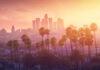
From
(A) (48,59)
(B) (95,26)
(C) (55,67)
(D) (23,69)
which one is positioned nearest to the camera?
(A) (48,59)

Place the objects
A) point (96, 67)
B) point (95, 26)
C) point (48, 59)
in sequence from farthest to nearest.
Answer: point (95, 26), point (48, 59), point (96, 67)

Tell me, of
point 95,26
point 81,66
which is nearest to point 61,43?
point 95,26

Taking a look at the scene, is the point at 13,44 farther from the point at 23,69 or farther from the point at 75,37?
the point at 75,37

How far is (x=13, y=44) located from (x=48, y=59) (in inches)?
1573

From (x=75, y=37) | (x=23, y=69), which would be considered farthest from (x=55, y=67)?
(x=75, y=37)

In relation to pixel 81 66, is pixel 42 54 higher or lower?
higher

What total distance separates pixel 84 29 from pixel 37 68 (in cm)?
3270

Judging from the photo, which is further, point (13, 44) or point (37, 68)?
point (13, 44)

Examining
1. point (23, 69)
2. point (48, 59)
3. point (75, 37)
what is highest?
point (75, 37)

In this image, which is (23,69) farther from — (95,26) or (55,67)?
(95,26)

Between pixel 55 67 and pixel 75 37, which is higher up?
pixel 75 37

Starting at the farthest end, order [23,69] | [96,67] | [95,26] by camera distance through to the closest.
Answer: [95,26]
[23,69]
[96,67]

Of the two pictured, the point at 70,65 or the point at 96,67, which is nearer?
the point at 96,67

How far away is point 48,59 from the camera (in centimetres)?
7450
